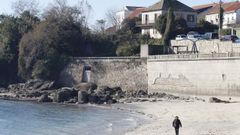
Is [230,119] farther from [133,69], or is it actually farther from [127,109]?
[133,69]

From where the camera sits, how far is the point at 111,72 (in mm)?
67688

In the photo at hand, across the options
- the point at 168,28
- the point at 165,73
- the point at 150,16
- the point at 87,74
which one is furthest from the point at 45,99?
the point at 150,16

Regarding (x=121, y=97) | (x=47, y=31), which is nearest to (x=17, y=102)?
(x=121, y=97)

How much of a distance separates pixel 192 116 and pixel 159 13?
40.2 m

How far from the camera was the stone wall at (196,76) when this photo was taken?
164ft

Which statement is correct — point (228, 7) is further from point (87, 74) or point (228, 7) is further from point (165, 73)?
point (165, 73)

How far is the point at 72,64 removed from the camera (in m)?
73.3

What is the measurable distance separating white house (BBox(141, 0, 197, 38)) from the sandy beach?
1136 inches

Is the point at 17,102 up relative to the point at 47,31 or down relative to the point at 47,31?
down

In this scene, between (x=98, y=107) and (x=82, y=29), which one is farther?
(x=82, y=29)

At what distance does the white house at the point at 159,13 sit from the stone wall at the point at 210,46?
518 inches

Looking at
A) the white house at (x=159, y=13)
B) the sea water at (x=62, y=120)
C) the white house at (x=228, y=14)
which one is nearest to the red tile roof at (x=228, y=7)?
the white house at (x=228, y=14)

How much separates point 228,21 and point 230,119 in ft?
168

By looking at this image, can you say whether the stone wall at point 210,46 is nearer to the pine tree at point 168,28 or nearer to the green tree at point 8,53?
the pine tree at point 168,28
